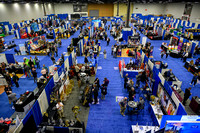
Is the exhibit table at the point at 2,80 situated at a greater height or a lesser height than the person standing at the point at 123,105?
greater

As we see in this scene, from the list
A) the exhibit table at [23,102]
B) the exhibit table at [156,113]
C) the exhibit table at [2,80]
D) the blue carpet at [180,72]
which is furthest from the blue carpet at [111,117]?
the exhibit table at [2,80]

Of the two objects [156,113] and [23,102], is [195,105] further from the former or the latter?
[23,102]

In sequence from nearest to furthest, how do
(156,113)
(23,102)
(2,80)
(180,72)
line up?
1. (156,113)
2. (23,102)
3. (2,80)
4. (180,72)

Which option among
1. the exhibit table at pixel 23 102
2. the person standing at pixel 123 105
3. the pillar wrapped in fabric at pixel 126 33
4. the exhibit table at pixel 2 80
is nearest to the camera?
the exhibit table at pixel 23 102

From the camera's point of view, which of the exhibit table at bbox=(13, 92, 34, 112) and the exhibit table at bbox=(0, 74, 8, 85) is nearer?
the exhibit table at bbox=(13, 92, 34, 112)

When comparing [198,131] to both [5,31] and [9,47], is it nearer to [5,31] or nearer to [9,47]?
[9,47]

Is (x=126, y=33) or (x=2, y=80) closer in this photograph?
(x=2, y=80)

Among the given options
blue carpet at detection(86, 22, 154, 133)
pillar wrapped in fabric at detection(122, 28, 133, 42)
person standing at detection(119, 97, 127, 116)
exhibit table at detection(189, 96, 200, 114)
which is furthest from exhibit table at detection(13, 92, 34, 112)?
pillar wrapped in fabric at detection(122, 28, 133, 42)

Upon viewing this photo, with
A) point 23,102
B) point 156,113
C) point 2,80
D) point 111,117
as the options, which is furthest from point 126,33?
point 23,102

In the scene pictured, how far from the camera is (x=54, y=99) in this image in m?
8.08

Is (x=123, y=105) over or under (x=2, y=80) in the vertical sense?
under

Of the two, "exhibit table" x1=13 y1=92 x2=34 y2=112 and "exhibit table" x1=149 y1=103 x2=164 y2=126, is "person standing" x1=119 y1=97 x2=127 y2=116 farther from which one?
"exhibit table" x1=13 y1=92 x2=34 y2=112

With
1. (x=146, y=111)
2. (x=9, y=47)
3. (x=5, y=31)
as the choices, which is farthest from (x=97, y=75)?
(x=5, y=31)

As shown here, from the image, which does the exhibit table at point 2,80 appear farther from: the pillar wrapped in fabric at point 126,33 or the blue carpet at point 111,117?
the pillar wrapped in fabric at point 126,33
